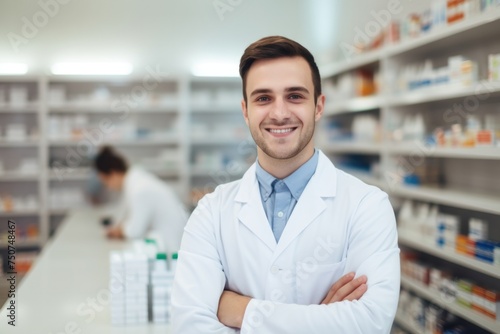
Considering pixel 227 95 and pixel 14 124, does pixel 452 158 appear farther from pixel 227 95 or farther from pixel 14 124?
pixel 14 124

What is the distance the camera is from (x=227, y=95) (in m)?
7.14

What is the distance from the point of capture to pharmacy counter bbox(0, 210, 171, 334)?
2.20 meters

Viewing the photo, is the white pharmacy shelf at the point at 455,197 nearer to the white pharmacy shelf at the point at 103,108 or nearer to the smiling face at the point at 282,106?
the smiling face at the point at 282,106

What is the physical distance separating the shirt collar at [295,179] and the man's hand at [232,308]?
347 mm

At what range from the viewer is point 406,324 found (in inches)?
158

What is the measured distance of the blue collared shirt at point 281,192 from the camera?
1.74 metres

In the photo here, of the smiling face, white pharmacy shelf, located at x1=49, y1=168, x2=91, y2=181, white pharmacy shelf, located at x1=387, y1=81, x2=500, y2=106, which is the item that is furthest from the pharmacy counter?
white pharmacy shelf, located at x1=49, y1=168, x2=91, y2=181

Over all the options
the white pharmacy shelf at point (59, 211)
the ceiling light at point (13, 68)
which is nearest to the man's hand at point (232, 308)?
the white pharmacy shelf at point (59, 211)

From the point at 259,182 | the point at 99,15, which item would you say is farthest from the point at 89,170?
the point at 259,182

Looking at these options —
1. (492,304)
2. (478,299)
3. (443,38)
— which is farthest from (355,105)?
(492,304)

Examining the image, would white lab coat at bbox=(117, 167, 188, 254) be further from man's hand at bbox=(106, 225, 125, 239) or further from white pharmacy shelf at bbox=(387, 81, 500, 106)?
white pharmacy shelf at bbox=(387, 81, 500, 106)

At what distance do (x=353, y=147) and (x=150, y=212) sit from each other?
2.24 metres

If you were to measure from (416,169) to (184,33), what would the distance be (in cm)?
435

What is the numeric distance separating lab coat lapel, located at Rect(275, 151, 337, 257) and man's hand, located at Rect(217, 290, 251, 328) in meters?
0.19
